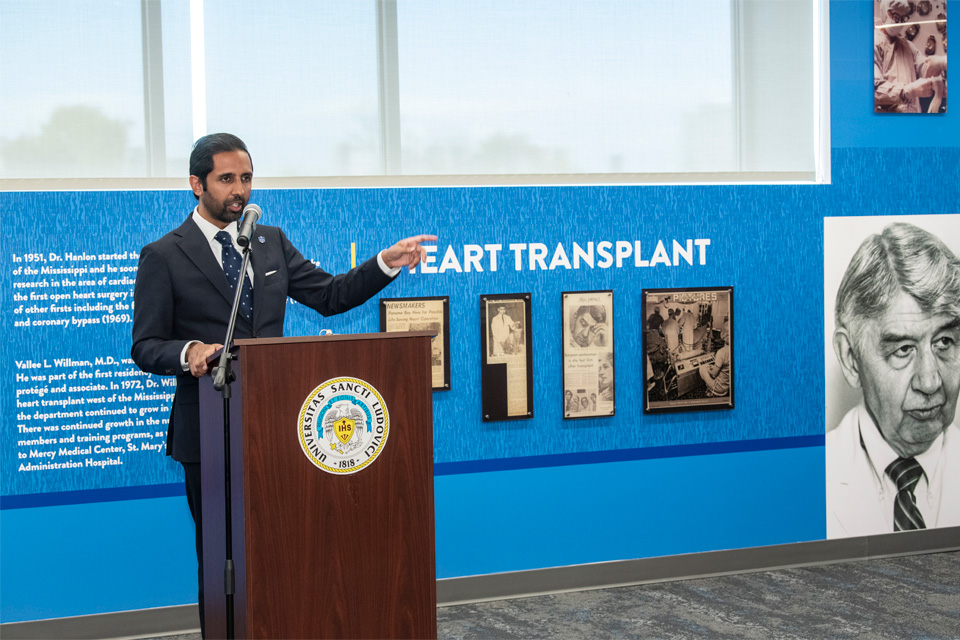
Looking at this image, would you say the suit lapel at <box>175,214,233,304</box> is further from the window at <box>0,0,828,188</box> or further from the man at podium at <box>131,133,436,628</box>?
the window at <box>0,0,828,188</box>

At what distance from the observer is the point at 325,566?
6.63 ft

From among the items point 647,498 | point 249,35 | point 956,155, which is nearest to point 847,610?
point 647,498

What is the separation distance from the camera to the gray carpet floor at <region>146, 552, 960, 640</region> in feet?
11.3

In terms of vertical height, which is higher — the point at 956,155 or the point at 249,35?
the point at 249,35

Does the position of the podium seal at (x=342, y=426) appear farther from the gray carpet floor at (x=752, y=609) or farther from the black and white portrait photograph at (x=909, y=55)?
the black and white portrait photograph at (x=909, y=55)

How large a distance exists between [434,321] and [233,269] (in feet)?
4.29

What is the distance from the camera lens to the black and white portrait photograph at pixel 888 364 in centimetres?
429

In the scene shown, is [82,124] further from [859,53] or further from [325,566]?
[859,53]

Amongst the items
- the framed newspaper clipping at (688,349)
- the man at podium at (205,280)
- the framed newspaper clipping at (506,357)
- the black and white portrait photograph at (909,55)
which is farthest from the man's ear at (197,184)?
the black and white portrait photograph at (909,55)

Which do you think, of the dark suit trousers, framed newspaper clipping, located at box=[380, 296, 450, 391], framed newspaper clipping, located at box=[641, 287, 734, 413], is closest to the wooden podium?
the dark suit trousers

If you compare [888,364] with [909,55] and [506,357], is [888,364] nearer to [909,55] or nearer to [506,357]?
[909,55]

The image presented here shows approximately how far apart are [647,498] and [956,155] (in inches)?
85.2

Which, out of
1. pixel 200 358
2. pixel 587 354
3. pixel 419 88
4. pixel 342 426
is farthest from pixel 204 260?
pixel 587 354

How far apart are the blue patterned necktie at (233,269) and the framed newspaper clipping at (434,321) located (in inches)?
47.5
